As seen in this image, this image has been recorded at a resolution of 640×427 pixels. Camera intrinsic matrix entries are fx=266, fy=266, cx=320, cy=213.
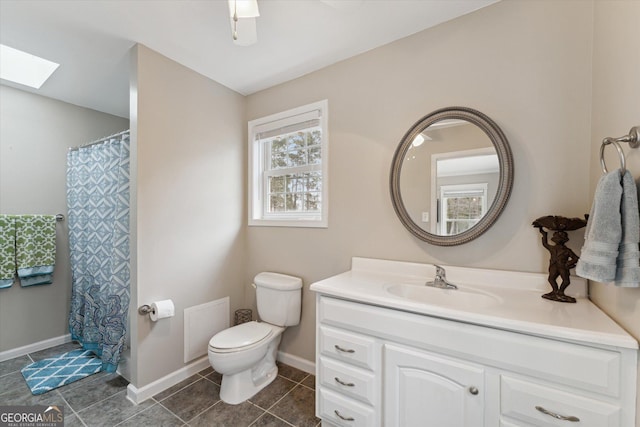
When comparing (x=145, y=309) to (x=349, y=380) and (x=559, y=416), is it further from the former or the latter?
(x=559, y=416)

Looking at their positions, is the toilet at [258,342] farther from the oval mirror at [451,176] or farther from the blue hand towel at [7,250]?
the blue hand towel at [7,250]

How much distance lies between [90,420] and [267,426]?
106cm

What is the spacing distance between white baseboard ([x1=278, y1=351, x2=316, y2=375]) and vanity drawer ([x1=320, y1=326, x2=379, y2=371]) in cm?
80

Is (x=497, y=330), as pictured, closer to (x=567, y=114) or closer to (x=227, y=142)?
(x=567, y=114)

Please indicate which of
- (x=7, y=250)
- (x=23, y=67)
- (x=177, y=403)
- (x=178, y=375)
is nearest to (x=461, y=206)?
(x=177, y=403)

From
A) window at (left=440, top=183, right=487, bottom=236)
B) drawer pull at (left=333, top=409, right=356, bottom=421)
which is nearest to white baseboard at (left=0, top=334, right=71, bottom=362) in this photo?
drawer pull at (left=333, top=409, right=356, bottom=421)

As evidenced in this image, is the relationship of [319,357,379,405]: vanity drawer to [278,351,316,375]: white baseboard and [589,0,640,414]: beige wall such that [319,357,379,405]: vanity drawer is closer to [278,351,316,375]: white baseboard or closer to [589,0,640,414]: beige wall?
[278,351,316,375]: white baseboard

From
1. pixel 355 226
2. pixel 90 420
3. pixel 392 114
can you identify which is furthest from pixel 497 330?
pixel 90 420

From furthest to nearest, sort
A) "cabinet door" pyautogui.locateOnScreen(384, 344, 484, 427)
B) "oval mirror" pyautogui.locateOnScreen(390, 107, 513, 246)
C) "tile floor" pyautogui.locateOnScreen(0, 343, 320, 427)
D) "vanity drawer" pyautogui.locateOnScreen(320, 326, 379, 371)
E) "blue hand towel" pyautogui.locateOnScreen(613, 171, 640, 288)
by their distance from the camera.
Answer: "tile floor" pyautogui.locateOnScreen(0, 343, 320, 427)
"oval mirror" pyautogui.locateOnScreen(390, 107, 513, 246)
"vanity drawer" pyautogui.locateOnScreen(320, 326, 379, 371)
"cabinet door" pyautogui.locateOnScreen(384, 344, 484, 427)
"blue hand towel" pyautogui.locateOnScreen(613, 171, 640, 288)

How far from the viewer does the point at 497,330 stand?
39.4 inches

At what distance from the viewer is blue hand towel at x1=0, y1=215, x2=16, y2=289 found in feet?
7.22

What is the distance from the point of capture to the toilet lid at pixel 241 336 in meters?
1.75

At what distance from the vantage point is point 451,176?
1.55 meters

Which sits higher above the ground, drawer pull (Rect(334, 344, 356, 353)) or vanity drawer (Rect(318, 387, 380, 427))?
drawer pull (Rect(334, 344, 356, 353))
